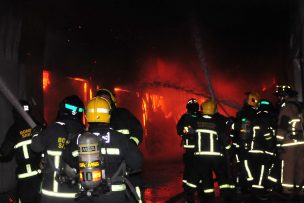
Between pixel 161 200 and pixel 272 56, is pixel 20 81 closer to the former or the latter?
pixel 161 200

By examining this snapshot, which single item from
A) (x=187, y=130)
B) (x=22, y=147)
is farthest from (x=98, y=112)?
(x=187, y=130)

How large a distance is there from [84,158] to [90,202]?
55cm

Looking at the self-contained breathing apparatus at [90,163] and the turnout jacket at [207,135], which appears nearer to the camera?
the self-contained breathing apparatus at [90,163]

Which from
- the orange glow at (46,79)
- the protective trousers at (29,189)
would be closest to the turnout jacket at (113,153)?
the protective trousers at (29,189)

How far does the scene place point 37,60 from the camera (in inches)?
442

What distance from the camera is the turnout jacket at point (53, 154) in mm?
4936

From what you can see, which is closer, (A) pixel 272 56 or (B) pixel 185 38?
(B) pixel 185 38

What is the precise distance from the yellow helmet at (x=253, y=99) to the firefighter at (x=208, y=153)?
4.21ft

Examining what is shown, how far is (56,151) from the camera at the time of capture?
4.97m

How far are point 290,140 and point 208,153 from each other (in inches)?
79.2

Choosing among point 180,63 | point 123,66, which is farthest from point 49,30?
point 180,63

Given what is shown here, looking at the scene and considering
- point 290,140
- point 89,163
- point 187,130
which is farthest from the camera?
point 290,140

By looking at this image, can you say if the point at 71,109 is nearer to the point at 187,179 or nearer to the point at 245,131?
the point at 187,179

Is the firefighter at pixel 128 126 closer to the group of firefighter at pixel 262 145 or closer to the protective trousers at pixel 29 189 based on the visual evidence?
the protective trousers at pixel 29 189
